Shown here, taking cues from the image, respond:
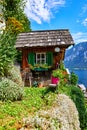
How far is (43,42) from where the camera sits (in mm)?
27453

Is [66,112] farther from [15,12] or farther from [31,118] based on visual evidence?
[15,12]

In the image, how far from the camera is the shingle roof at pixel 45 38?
27.1 m

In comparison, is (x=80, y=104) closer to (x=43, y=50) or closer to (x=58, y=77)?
(x=58, y=77)

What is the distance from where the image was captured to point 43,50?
2784 centimetres

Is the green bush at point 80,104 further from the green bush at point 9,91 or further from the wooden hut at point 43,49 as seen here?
the wooden hut at point 43,49

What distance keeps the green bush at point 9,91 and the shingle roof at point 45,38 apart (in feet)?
40.7

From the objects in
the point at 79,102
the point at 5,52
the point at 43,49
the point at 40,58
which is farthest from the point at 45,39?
the point at 5,52

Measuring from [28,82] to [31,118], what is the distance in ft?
47.6

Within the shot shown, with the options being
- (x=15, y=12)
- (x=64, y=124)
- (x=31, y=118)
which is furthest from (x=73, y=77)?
(x=15, y=12)

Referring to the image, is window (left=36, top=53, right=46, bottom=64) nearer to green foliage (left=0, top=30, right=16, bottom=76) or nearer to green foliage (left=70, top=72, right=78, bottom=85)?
green foliage (left=70, top=72, right=78, bottom=85)

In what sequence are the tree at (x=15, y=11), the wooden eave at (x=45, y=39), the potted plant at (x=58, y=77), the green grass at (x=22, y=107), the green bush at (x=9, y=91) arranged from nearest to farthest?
1. the green grass at (x=22, y=107)
2. the green bush at (x=9, y=91)
3. the potted plant at (x=58, y=77)
4. the wooden eave at (x=45, y=39)
5. the tree at (x=15, y=11)

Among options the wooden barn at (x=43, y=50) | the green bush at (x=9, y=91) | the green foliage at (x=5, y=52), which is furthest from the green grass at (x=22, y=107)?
the wooden barn at (x=43, y=50)

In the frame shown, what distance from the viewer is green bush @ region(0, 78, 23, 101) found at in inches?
563

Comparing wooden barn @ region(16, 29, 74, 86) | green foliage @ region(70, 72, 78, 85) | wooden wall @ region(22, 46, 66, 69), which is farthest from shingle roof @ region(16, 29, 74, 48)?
green foliage @ region(70, 72, 78, 85)
